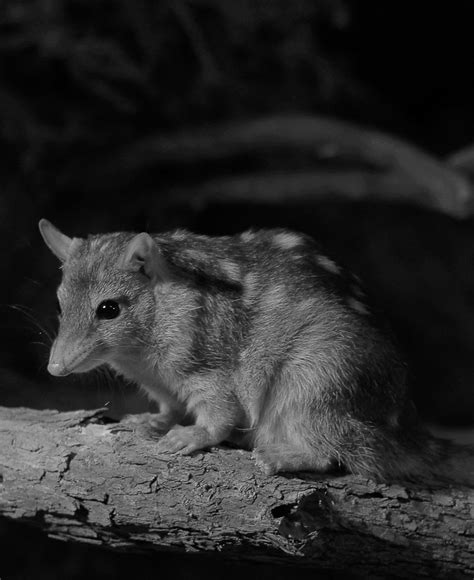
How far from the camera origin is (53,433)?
2123 mm

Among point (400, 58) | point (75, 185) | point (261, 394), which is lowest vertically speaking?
point (261, 394)

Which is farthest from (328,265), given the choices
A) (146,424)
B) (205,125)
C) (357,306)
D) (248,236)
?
(205,125)

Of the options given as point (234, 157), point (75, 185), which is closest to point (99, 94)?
point (75, 185)

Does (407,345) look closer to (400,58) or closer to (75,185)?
(400,58)

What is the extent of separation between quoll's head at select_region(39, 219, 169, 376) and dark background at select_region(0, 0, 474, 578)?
A: 48cm

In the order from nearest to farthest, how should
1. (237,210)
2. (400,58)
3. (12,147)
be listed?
(12,147) < (237,210) < (400,58)

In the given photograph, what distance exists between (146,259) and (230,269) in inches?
9.2

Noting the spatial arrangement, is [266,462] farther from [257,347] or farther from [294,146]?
[294,146]

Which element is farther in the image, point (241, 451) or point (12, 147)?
point (12, 147)

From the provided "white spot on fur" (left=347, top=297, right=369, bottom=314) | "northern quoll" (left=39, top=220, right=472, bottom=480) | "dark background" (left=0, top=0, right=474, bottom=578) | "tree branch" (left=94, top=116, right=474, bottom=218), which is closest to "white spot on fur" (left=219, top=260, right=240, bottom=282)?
"northern quoll" (left=39, top=220, right=472, bottom=480)

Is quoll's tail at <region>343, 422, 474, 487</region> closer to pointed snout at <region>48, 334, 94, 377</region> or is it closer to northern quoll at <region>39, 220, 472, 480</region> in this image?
northern quoll at <region>39, 220, 472, 480</region>

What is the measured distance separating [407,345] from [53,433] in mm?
2698

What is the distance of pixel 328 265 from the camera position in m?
2.14

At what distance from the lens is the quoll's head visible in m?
1.94
